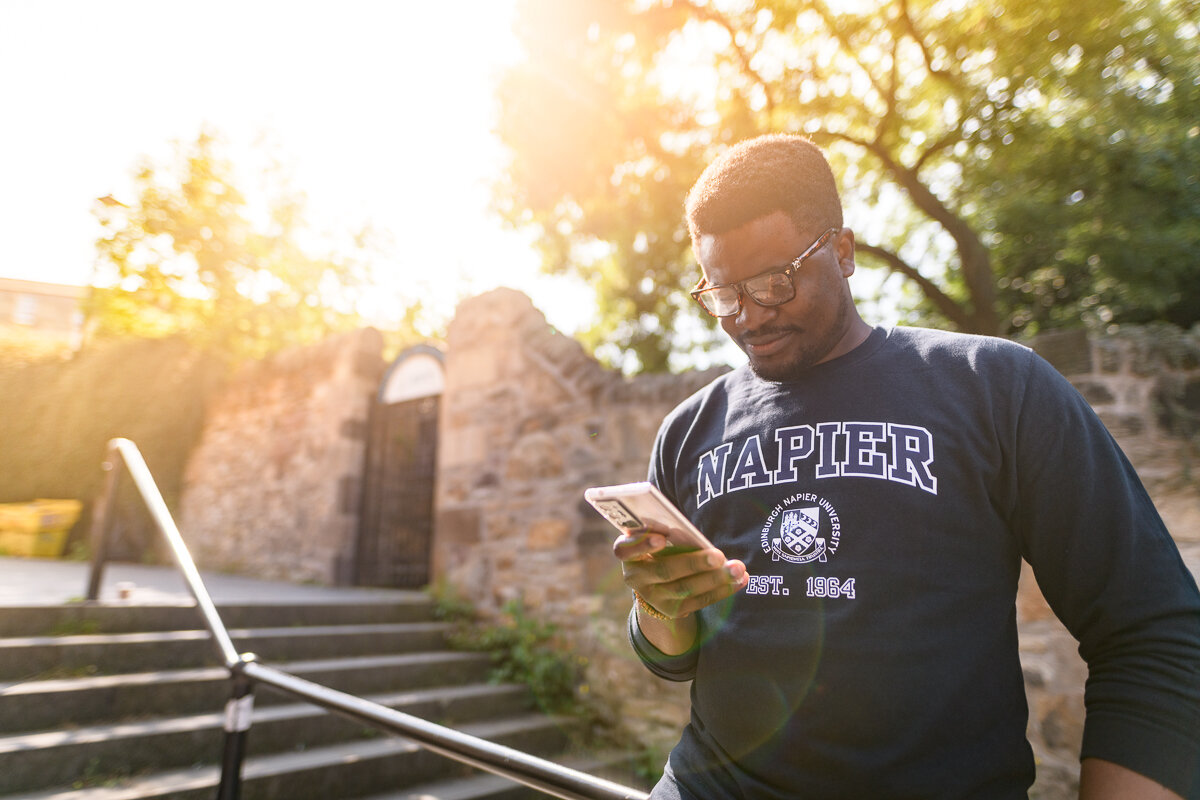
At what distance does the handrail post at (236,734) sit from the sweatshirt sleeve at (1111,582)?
8.13ft

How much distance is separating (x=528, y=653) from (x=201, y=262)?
12775mm

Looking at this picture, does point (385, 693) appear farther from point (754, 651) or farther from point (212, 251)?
point (212, 251)

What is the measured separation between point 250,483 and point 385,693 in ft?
17.7

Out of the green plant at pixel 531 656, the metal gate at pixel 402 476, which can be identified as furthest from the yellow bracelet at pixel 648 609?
the metal gate at pixel 402 476

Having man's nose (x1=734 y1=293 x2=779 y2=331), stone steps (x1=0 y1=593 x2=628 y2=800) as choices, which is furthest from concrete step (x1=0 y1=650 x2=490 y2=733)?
man's nose (x1=734 y1=293 x2=779 y2=331)

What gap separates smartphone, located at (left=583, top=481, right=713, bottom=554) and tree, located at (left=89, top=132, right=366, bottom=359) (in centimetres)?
1270

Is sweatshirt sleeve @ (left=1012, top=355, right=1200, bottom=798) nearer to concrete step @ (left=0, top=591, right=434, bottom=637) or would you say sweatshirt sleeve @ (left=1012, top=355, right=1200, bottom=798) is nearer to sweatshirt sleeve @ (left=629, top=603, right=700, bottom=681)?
sweatshirt sleeve @ (left=629, top=603, right=700, bottom=681)

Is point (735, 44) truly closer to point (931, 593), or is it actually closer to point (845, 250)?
point (845, 250)

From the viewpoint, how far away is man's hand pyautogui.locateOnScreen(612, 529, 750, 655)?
3.31 ft

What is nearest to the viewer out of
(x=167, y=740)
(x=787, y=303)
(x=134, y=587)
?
(x=787, y=303)

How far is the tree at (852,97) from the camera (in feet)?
23.3

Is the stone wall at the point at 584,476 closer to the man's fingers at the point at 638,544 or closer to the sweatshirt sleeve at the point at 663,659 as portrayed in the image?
the sweatshirt sleeve at the point at 663,659

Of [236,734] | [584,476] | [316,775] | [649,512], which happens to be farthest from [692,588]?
[584,476]

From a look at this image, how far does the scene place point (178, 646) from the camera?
418 cm
